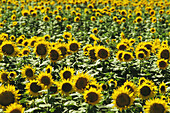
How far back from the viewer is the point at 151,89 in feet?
12.8

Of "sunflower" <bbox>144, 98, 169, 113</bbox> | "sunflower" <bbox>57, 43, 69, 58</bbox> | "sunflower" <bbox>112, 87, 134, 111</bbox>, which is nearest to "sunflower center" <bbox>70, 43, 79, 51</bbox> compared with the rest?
"sunflower" <bbox>57, 43, 69, 58</bbox>

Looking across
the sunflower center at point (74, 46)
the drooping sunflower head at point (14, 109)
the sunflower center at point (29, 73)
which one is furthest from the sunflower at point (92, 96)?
the sunflower center at point (74, 46)

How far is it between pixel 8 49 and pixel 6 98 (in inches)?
72.1

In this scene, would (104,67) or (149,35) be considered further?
(149,35)

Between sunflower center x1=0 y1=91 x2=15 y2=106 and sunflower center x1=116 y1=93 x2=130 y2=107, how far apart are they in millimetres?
1755

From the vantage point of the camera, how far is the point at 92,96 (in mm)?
3357

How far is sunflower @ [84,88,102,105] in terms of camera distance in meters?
3.31

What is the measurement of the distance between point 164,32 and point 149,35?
116 centimetres

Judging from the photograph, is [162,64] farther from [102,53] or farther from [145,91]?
[145,91]

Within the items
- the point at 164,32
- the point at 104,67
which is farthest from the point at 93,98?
the point at 164,32

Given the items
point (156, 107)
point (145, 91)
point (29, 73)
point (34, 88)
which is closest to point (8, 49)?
point (29, 73)

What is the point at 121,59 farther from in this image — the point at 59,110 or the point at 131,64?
the point at 59,110

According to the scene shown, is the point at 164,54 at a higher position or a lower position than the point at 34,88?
higher

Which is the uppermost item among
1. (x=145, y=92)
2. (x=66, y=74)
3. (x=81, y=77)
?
(x=66, y=74)
